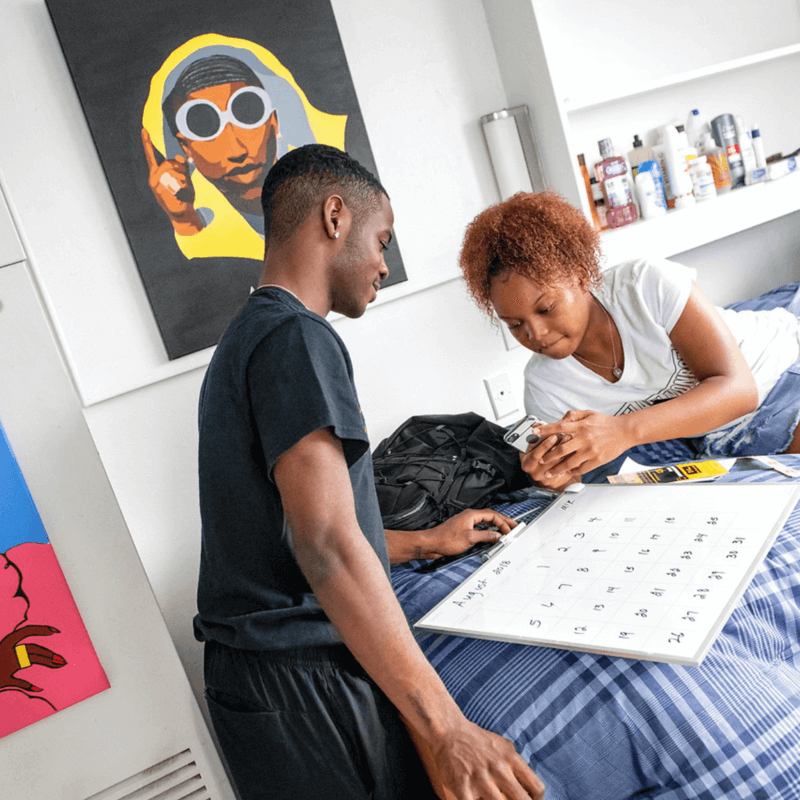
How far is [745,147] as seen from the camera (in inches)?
97.6

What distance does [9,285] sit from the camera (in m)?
1.31

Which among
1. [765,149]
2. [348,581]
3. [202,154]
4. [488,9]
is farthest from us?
[765,149]

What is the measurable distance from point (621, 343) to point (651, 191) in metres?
0.84

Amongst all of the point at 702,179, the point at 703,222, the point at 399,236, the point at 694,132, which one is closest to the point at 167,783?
the point at 399,236

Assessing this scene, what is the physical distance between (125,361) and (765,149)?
95.2 inches

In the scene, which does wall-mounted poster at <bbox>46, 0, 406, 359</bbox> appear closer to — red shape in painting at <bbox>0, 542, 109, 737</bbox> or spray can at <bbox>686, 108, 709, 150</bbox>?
red shape in painting at <bbox>0, 542, 109, 737</bbox>

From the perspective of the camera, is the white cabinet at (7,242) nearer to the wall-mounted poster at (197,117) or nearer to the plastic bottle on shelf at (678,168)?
the wall-mounted poster at (197,117)

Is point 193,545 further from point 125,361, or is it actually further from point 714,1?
point 714,1

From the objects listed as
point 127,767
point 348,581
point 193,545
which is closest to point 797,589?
point 348,581

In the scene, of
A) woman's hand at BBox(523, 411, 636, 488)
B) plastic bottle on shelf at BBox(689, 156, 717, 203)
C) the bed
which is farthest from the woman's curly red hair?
plastic bottle on shelf at BBox(689, 156, 717, 203)

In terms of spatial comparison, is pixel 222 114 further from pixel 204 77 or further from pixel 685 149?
pixel 685 149

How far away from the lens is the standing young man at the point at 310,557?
2.87ft

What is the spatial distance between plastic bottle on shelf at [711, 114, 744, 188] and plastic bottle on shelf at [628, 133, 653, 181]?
0.96ft

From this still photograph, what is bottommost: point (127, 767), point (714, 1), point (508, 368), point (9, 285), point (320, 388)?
point (127, 767)
